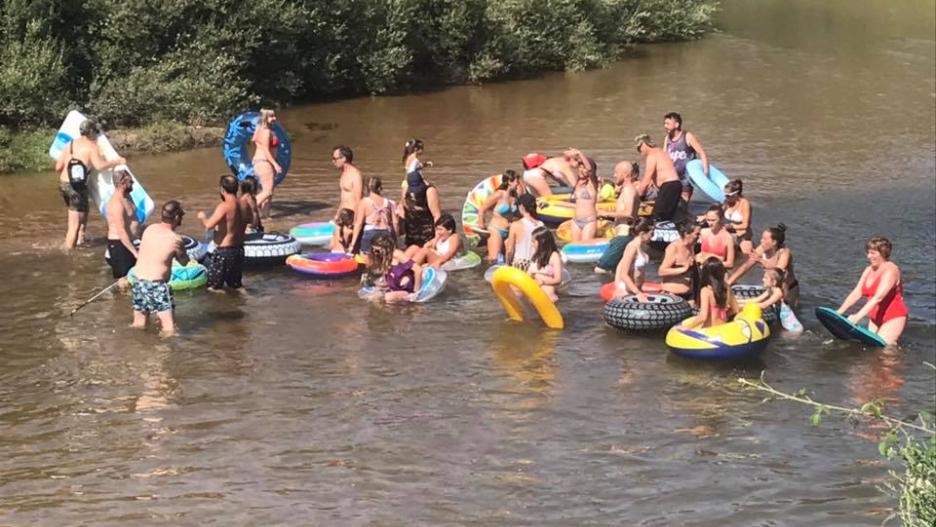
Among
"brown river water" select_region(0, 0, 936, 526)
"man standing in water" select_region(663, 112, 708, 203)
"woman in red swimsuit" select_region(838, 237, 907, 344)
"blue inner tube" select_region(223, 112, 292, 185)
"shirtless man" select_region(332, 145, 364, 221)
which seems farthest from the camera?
"blue inner tube" select_region(223, 112, 292, 185)

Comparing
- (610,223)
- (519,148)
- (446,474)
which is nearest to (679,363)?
(446,474)

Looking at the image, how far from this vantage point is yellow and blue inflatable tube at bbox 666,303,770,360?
388 inches

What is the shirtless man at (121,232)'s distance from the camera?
1146 cm

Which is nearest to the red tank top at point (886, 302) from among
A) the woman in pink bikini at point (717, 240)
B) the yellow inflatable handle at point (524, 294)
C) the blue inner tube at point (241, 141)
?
the woman in pink bikini at point (717, 240)

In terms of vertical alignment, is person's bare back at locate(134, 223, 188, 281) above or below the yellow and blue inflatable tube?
above

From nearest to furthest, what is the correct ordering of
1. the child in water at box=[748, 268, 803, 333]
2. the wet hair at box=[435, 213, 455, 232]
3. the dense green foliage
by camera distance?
the child in water at box=[748, 268, 803, 333] < the wet hair at box=[435, 213, 455, 232] < the dense green foliage

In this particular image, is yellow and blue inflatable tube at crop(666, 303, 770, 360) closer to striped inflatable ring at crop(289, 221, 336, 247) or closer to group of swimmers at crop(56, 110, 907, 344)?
group of swimmers at crop(56, 110, 907, 344)

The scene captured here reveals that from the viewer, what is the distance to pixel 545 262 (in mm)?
11703

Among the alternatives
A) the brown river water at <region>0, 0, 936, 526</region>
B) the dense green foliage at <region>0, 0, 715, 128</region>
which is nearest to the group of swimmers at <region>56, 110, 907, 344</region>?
the brown river water at <region>0, 0, 936, 526</region>

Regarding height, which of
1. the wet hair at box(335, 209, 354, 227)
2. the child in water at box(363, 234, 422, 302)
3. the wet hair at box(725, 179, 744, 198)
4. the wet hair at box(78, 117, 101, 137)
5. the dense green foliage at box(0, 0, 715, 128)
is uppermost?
the dense green foliage at box(0, 0, 715, 128)

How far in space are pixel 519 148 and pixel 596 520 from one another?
1451 cm

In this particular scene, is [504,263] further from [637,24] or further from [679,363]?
[637,24]

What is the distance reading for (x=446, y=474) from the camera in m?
7.85

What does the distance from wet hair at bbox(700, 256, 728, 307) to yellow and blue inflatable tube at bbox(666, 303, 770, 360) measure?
0.24 metres
